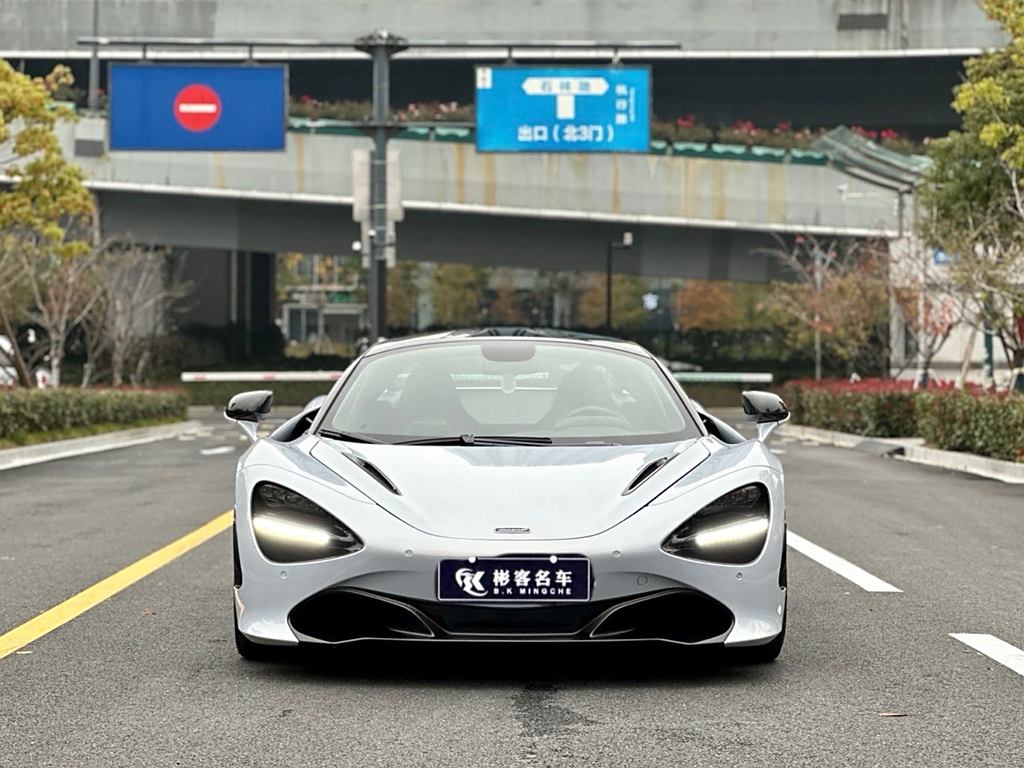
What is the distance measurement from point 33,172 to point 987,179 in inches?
679

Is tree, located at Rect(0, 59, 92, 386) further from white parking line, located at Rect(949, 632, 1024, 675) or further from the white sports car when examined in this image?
white parking line, located at Rect(949, 632, 1024, 675)

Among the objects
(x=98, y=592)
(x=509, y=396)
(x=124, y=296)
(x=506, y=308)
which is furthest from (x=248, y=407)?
(x=506, y=308)

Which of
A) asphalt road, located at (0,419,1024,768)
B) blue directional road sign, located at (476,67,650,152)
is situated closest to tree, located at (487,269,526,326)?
blue directional road sign, located at (476,67,650,152)

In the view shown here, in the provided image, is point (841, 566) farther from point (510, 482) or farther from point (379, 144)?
point (379, 144)

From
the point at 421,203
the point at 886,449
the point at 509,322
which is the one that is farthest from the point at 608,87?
the point at 509,322

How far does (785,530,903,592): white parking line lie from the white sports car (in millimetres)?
2658

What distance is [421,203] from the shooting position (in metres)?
47.1

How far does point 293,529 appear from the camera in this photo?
6410 mm

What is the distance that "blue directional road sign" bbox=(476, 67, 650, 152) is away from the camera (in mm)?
34125

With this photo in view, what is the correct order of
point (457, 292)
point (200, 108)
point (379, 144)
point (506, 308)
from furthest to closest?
1. point (506, 308)
2. point (457, 292)
3. point (200, 108)
4. point (379, 144)

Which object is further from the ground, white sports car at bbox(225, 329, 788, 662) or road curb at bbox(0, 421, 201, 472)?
white sports car at bbox(225, 329, 788, 662)

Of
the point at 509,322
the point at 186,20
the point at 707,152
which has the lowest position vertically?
the point at 509,322

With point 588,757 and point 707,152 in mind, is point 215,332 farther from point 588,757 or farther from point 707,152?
point 588,757

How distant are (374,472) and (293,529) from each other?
0.39m
